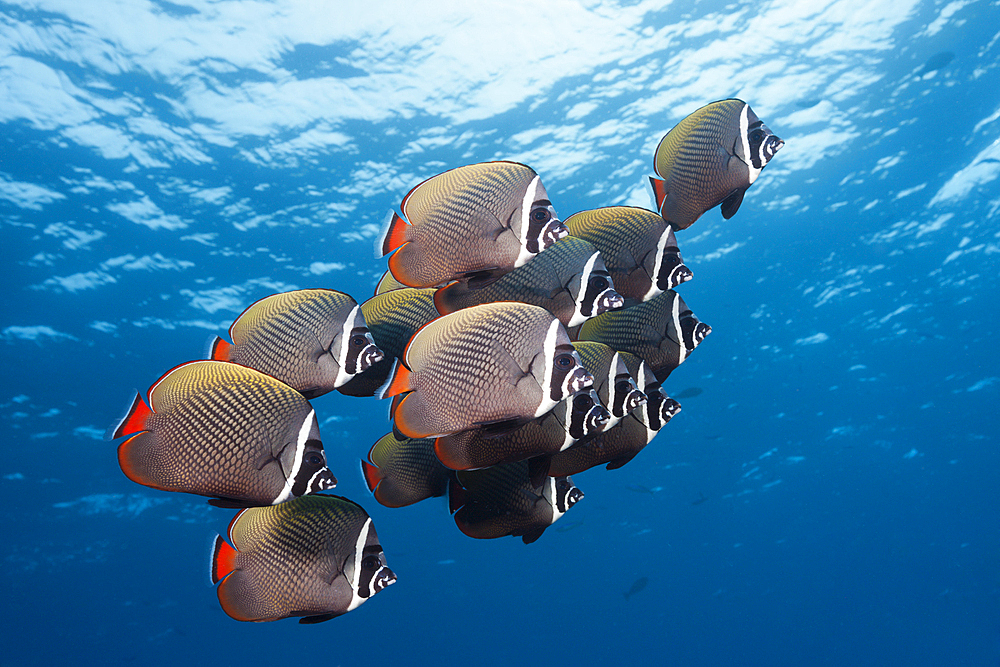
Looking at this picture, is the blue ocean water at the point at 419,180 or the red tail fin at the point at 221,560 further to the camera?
the blue ocean water at the point at 419,180

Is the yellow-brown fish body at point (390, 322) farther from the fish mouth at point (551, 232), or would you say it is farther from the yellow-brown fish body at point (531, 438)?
the fish mouth at point (551, 232)

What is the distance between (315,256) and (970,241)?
23110 millimetres

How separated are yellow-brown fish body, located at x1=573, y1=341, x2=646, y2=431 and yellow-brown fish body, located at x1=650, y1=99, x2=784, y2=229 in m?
0.83

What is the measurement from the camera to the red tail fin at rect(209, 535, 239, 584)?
6.66 feet

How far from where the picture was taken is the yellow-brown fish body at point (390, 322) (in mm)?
2500

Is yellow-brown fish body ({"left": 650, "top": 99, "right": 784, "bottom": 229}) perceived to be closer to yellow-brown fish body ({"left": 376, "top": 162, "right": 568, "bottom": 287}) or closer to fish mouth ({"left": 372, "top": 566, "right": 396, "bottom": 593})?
Answer: yellow-brown fish body ({"left": 376, "top": 162, "right": 568, "bottom": 287})

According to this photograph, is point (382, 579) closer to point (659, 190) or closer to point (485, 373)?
point (485, 373)

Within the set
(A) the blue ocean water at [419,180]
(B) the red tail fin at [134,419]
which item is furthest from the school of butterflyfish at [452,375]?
(A) the blue ocean water at [419,180]

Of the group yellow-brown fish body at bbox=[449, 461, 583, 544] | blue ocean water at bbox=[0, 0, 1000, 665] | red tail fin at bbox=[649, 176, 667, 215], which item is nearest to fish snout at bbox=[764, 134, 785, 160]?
red tail fin at bbox=[649, 176, 667, 215]

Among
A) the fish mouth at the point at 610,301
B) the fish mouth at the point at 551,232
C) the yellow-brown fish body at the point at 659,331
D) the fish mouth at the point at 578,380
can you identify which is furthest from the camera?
the yellow-brown fish body at the point at 659,331

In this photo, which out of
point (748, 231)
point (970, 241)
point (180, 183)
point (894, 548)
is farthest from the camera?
point (894, 548)

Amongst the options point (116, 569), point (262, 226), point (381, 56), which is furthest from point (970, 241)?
point (116, 569)

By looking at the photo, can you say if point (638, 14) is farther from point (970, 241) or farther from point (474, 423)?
point (970, 241)

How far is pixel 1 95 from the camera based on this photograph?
433 inches
